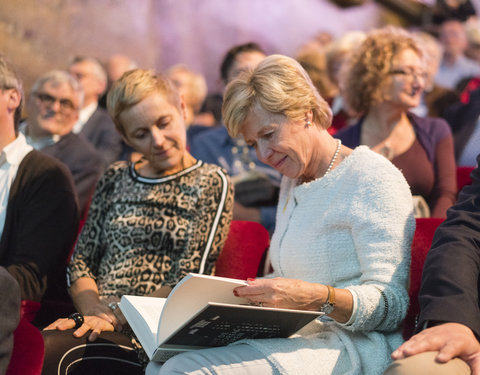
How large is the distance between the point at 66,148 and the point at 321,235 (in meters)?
2.33

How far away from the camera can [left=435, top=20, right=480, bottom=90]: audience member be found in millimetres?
7359

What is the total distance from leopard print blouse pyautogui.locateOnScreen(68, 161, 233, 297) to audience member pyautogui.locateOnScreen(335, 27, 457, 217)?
3.62 ft

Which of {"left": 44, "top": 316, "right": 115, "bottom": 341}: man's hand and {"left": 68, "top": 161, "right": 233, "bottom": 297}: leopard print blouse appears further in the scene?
{"left": 68, "top": 161, "right": 233, "bottom": 297}: leopard print blouse

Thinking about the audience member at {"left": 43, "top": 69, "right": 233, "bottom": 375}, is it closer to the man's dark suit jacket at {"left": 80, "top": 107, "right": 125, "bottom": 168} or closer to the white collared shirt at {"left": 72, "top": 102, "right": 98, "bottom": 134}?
the man's dark suit jacket at {"left": 80, "top": 107, "right": 125, "bottom": 168}

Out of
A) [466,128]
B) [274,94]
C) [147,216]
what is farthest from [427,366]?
[466,128]

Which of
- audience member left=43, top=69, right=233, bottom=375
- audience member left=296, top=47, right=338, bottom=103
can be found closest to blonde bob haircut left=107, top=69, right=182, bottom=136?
audience member left=43, top=69, right=233, bottom=375

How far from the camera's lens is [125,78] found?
8.75 ft

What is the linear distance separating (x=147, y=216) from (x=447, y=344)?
1.37 metres

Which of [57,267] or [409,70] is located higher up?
[409,70]

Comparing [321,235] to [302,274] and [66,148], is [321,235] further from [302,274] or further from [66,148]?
[66,148]

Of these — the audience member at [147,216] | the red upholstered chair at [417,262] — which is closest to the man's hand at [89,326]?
the audience member at [147,216]

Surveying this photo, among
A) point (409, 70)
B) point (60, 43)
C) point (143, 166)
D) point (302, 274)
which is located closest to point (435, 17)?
point (60, 43)

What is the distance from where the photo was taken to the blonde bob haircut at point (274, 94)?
2090 millimetres

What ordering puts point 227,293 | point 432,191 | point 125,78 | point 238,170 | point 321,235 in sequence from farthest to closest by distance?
1. point 238,170
2. point 432,191
3. point 125,78
4. point 321,235
5. point 227,293
